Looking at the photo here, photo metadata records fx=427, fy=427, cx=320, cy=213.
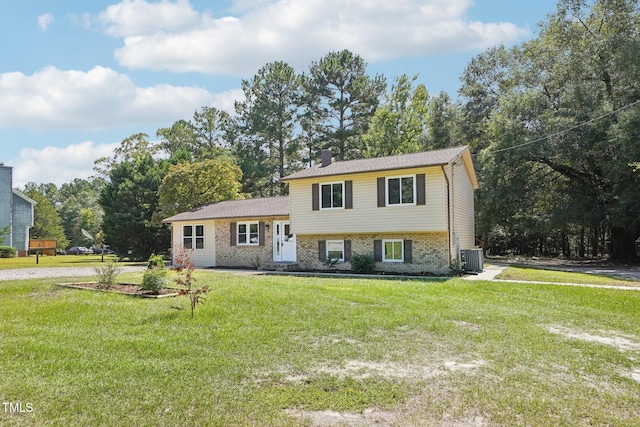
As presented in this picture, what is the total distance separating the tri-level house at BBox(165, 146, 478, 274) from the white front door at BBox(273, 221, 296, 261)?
5cm

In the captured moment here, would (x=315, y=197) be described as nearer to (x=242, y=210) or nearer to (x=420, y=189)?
(x=420, y=189)

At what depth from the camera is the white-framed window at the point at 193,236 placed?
23141 mm

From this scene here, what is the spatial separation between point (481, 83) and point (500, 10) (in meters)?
20.8

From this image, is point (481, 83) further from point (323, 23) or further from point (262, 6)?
point (262, 6)

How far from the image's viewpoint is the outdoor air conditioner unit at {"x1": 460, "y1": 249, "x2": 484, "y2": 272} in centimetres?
1783

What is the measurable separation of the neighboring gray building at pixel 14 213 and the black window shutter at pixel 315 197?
3289cm

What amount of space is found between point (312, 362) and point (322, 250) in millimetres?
13940

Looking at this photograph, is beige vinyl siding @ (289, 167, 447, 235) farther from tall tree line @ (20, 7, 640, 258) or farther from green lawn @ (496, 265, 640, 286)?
tall tree line @ (20, 7, 640, 258)

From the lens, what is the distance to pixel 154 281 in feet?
34.0

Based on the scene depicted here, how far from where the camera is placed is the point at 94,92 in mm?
14969

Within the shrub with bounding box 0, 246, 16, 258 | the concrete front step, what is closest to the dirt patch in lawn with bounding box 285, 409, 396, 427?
the concrete front step

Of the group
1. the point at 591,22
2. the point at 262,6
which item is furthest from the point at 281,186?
the point at 262,6

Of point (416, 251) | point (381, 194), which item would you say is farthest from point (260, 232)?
point (416, 251)

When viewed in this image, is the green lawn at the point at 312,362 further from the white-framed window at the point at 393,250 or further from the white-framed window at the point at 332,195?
the white-framed window at the point at 332,195
